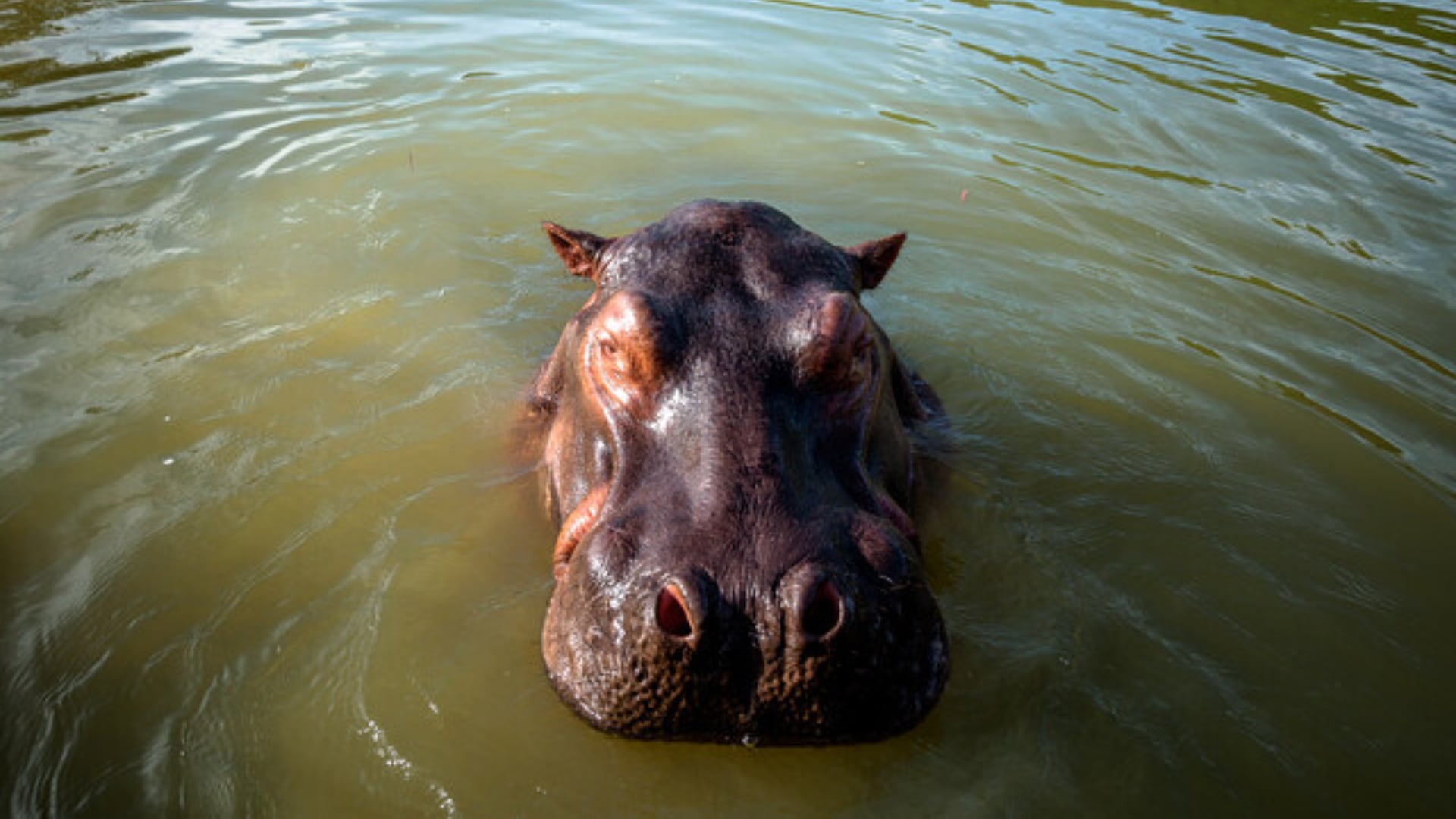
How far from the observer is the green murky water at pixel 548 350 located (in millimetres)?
3479

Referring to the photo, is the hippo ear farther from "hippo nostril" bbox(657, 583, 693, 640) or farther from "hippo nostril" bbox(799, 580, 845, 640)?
"hippo nostril" bbox(657, 583, 693, 640)

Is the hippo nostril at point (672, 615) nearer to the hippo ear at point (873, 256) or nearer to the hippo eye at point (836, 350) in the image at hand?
the hippo eye at point (836, 350)

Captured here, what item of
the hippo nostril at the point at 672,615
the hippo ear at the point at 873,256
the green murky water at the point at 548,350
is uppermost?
the hippo ear at the point at 873,256

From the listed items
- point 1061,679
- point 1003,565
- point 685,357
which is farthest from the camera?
point 1003,565

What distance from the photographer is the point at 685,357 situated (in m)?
3.62

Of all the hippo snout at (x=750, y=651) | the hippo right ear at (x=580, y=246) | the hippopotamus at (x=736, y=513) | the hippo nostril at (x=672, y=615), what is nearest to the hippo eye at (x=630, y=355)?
the hippopotamus at (x=736, y=513)

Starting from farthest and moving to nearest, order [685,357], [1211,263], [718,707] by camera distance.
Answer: [1211,263]
[685,357]
[718,707]

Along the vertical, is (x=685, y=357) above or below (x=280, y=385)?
above

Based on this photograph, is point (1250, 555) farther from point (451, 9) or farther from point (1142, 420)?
point (451, 9)

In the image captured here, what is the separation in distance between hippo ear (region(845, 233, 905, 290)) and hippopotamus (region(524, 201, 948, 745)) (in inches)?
19.8

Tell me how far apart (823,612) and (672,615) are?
46cm

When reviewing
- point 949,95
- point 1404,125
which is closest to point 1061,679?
point 949,95

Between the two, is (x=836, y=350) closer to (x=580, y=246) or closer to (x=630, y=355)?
(x=630, y=355)

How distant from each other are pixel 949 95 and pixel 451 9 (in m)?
7.63
